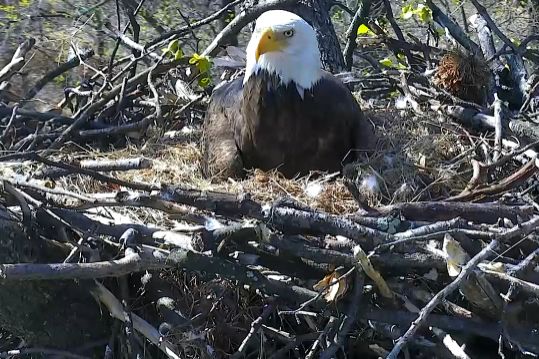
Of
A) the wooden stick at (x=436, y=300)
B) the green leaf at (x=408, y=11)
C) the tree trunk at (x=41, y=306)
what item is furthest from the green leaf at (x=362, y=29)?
the wooden stick at (x=436, y=300)

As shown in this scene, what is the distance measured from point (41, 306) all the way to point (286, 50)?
179cm

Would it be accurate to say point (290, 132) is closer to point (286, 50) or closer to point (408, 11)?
point (286, 50)

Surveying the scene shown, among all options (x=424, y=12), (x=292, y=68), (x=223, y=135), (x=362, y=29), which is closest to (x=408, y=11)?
(x=424, y=12)

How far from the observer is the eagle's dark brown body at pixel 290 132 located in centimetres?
441

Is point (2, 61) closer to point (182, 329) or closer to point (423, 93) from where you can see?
point (423, 93)

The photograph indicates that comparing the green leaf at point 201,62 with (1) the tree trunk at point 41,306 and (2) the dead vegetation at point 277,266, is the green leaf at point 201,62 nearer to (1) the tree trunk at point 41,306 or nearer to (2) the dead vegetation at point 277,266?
(2) the dead vegetation at point 277,266

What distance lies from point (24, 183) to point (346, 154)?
1846 mm

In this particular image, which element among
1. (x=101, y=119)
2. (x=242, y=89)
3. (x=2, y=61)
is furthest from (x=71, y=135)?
(x=2, y=61)

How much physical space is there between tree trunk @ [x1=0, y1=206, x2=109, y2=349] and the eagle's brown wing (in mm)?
1304

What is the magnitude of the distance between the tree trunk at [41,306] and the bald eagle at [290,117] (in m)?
1.32

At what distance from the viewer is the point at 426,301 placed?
3066 millimetres

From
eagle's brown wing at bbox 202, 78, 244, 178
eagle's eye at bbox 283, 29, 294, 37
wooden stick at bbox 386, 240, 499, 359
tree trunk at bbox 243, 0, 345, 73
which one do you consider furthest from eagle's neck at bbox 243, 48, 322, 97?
wooden stick at bbox 386, 240, 499, 359

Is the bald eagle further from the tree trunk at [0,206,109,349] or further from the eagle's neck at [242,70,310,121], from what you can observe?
the tree trunk at [0,206,109,349]

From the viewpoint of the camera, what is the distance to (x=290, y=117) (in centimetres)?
440
